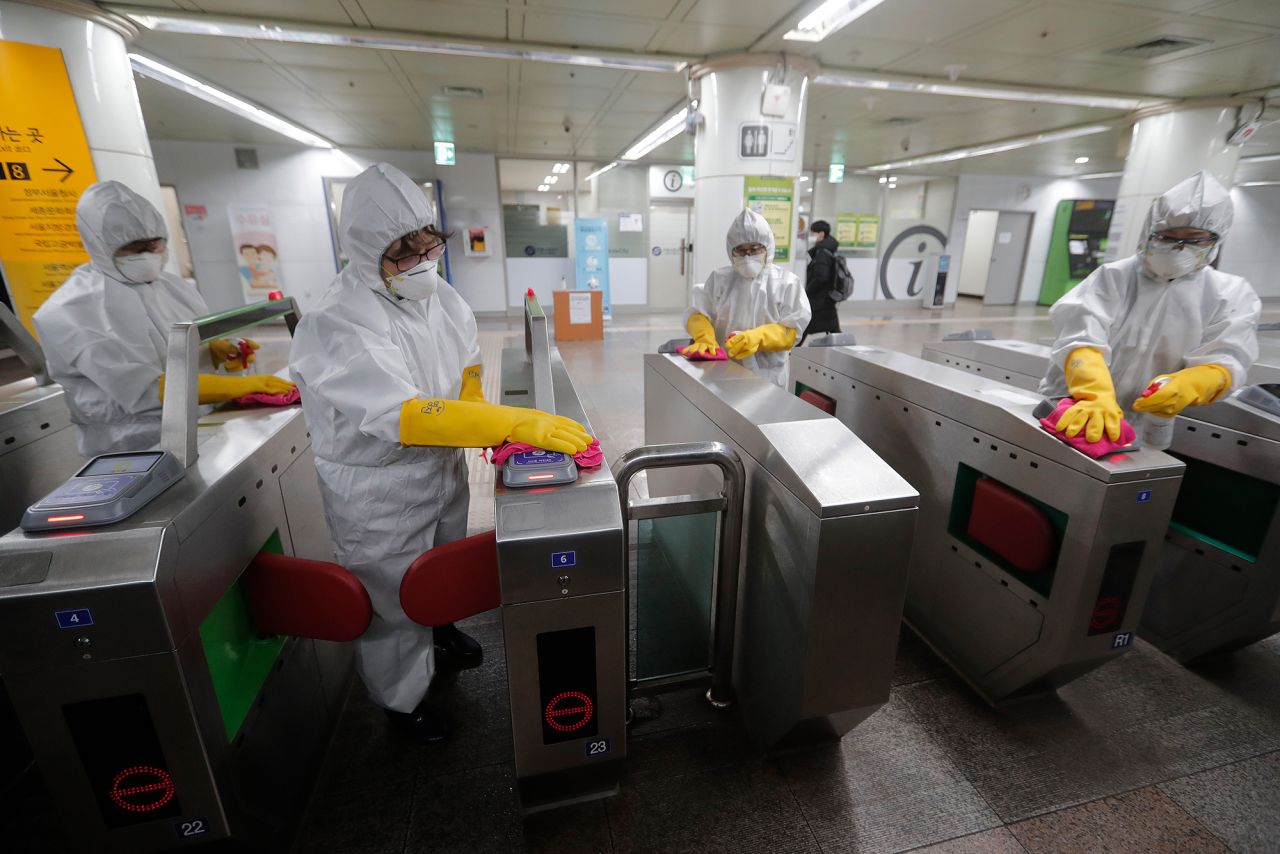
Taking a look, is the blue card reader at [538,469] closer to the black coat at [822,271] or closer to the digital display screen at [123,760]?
the digital display screen at [123,760]

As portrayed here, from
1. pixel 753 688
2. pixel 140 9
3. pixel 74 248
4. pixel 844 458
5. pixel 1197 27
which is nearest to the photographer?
pixel 844 458

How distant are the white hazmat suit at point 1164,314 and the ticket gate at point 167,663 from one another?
2575 mm

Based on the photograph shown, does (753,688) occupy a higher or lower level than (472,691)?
higher

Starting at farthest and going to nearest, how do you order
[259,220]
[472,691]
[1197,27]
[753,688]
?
[259,220] → [1197,27] → [472,691] → [753,688]

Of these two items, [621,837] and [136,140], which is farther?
[136,140]

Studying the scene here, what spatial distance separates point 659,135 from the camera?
329 inches

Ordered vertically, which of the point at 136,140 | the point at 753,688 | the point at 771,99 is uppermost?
the point at 771,99

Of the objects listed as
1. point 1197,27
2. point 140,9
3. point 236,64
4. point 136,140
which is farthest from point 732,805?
point 236,64

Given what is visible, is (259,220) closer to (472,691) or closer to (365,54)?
(365,54)

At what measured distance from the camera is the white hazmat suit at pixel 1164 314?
192 centimetres

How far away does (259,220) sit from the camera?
9305 millimetres

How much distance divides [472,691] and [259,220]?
10063mm

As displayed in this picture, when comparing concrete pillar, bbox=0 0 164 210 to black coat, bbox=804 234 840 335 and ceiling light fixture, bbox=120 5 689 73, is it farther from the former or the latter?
black coat, bbox=804 234 840 335

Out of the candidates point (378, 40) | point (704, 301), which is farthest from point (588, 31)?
point (704, 301)
